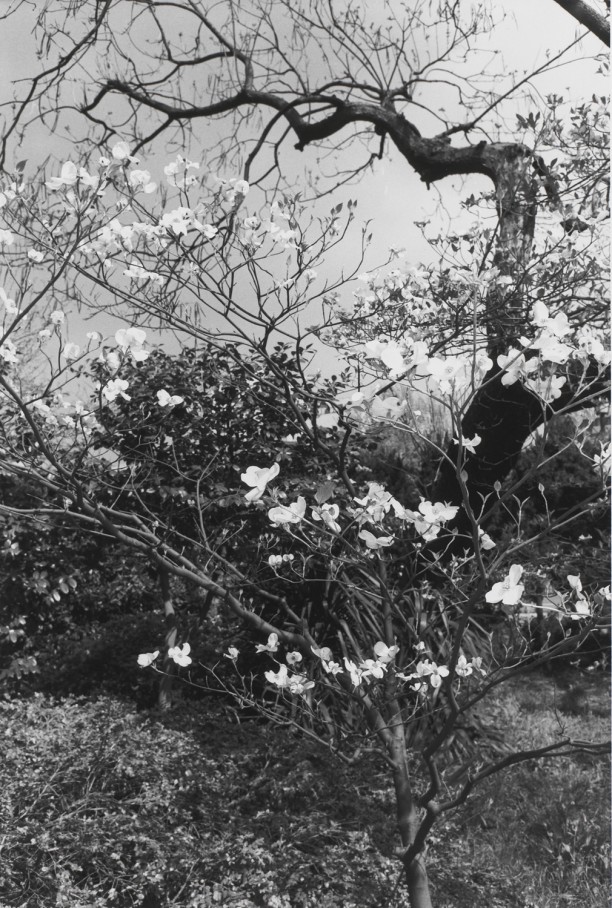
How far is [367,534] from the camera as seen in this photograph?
6.64ft

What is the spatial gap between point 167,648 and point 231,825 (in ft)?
4.56

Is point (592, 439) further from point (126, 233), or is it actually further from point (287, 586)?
point (126, 233)

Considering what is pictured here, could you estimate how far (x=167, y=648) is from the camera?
13.4ft

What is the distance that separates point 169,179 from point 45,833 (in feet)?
7.41

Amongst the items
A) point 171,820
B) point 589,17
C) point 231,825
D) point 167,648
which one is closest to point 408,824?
point 231,825

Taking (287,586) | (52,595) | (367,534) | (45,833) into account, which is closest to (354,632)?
(287,586)

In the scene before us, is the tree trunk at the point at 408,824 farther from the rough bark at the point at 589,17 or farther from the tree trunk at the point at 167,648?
the rough bark at the point at 589,17

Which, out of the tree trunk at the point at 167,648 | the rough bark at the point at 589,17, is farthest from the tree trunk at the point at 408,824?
the rough bark at the point at 589,17

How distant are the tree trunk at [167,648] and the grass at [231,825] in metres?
0.14

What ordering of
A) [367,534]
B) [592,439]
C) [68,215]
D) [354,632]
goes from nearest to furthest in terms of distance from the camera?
[367,534], [68,215], [354,632], [592,439]

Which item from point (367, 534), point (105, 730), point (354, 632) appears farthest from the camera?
point (354, 632)

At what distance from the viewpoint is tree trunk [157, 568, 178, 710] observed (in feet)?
12.9

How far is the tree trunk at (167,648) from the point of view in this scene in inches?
155

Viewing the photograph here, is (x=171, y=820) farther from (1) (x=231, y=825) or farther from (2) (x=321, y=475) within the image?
(2) (x=321, y=475)
